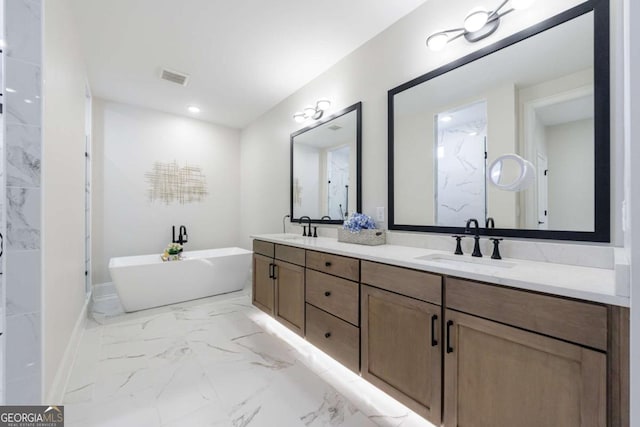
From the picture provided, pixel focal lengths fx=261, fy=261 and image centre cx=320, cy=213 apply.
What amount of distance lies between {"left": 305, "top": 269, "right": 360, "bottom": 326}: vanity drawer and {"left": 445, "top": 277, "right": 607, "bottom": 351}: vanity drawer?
2.11 feet

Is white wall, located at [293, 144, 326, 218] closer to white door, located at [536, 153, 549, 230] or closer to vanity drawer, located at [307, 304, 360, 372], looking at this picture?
vanity drawer, located at [307, 304, 360, 372]

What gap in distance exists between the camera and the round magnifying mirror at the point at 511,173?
4.66 ft

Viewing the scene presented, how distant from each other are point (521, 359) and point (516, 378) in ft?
0.27

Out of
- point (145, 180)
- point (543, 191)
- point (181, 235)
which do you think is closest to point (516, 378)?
point (543, 191)

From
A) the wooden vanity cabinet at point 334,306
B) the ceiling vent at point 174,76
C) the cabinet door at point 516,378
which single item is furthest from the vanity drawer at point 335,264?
the ceiling vent at point 174,76

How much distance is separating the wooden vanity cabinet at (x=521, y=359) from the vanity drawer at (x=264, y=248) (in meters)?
1.76

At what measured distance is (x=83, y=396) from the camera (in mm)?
1622

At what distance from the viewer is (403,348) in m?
1.41

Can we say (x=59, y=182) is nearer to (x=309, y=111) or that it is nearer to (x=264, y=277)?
(x=264, y=277)

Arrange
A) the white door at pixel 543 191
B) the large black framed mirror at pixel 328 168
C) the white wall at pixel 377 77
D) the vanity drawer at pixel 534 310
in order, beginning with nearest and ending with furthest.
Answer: the vanity drawer at pixel 534 310 < the white door at pixel 543 191 < the white wall at pixel 377 77 < the large black framed mirror at pixel 328 168

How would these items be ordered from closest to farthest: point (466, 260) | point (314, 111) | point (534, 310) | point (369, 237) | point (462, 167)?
1. point (534, 310)
2. point (466, 260)
3. point (462, 167)
4. point (369, 237)
5. point (314, 111)

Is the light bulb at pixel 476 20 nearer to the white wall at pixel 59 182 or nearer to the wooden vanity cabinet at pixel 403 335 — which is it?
the wooden vanity cabinet at pixel 403 335

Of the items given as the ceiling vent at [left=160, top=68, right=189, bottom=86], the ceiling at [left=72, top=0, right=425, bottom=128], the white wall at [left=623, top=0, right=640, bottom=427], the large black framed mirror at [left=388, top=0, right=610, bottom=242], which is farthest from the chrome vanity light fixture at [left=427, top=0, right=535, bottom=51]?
the ceiling vent at [left=160, top=68, right=189, bottom=86]

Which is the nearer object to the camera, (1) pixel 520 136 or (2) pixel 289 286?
(1) pixel 520 136
